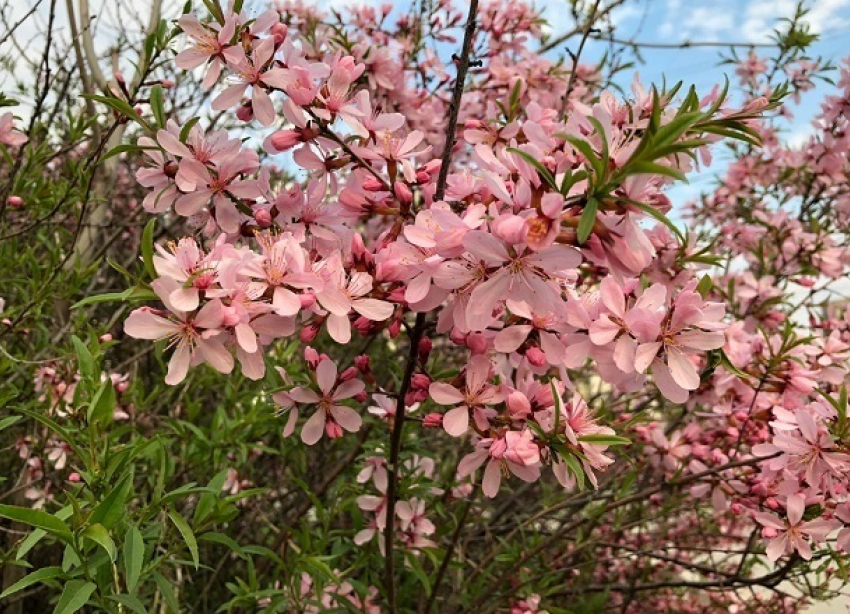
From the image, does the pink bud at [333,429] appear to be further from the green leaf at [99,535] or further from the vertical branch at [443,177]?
the green leaf at [99,535]

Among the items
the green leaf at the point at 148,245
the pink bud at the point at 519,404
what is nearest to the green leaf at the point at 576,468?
the pink bud at the point at 519,404

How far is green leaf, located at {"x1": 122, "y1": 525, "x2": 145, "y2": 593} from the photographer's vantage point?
105 cm

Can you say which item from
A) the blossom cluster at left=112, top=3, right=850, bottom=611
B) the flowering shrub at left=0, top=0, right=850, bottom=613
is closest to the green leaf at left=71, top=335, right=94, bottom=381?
the flowering shrub at left=0, top=0, right=850, bottom=613

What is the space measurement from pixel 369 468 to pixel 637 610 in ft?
8.37

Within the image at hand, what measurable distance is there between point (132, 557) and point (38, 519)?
0.18m

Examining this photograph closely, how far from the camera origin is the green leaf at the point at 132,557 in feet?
3.46

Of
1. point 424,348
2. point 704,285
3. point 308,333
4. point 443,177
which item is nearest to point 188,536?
point 308,333

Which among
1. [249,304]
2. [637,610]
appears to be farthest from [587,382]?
[249,304]

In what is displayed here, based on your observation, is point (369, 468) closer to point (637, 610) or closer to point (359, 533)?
point (359, 533)

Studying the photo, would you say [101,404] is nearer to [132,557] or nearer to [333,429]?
[132,557]

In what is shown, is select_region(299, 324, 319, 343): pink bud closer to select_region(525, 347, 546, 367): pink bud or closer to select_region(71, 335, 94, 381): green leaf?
select_region(525, 347, 546, 367): pink bud

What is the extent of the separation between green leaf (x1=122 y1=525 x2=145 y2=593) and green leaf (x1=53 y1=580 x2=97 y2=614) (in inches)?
2.2

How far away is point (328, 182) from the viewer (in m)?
1.36

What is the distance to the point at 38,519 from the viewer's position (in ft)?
3.20
